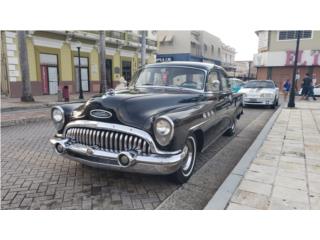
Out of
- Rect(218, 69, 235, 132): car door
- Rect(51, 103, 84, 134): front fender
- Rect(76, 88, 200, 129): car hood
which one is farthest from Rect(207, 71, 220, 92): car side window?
Rect(51, 103, 84, 134): front fender

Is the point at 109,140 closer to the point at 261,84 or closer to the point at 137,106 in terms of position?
the point at 137,106

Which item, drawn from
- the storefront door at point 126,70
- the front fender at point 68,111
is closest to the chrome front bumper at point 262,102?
the front fender at point 68,111

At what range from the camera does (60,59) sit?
18.3m

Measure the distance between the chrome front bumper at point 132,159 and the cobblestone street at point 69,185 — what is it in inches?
16.5

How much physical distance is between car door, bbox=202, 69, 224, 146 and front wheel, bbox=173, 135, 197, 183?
39 centimetres

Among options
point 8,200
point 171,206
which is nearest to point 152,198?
point 171,206

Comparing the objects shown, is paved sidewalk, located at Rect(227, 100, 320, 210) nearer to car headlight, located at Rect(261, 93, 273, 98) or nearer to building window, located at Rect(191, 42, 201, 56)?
car headlight, located at Rect(261, 93, 273, 98)

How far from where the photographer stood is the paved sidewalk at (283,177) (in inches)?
120

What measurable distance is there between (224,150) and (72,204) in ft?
10.9

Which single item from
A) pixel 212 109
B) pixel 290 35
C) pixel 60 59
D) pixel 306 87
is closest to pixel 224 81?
pixel 212 109

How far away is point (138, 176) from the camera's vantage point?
3.90 metres

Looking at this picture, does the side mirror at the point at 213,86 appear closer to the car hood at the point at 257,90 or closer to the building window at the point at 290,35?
the car hood at the point at 257,90

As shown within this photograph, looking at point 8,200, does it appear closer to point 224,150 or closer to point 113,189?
point 113,189

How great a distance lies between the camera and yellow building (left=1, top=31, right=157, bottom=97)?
1569 cm
